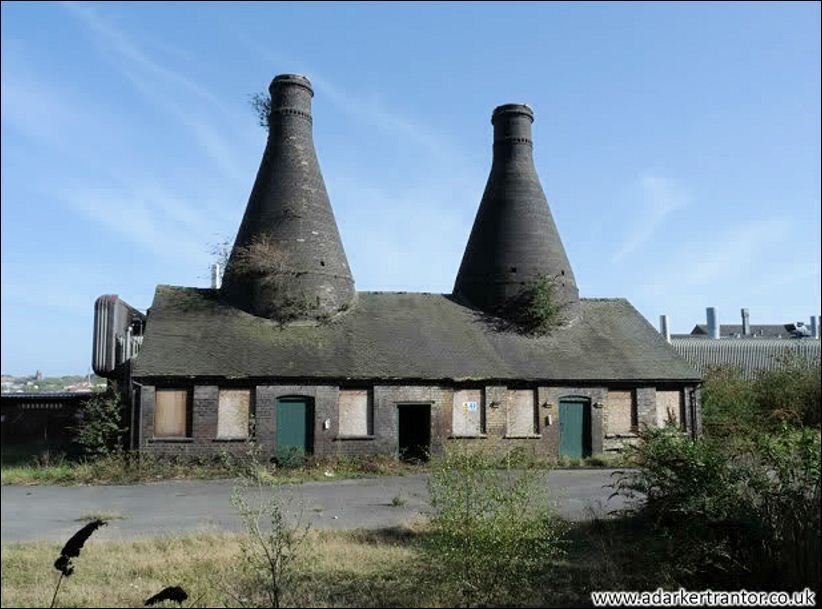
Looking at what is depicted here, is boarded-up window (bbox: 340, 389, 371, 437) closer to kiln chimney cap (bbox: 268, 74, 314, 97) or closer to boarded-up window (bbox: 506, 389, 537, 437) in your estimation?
boarded-up window (bbox: 506, 389, 537, 437)

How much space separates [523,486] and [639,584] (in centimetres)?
181

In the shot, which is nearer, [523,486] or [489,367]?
[523,486]

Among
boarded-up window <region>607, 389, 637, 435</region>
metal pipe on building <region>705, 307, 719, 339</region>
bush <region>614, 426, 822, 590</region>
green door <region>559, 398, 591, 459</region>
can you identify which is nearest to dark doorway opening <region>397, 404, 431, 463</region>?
green door <region>559, 398, 591, 459</region>

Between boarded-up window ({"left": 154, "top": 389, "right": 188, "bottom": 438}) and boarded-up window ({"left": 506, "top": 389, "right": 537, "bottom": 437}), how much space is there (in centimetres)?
984

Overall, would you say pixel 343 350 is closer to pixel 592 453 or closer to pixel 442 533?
pixel 592 453

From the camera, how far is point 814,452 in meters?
6.01

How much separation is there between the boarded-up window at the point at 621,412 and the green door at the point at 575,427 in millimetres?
831

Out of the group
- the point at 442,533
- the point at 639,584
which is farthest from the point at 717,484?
the point at 442,533

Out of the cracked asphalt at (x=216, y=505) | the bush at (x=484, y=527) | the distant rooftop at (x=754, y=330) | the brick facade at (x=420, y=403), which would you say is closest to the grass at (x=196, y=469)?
the brick facade at (x=420, y=403)

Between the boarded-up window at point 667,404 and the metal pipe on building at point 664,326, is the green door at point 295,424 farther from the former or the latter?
the metal pipe on building at point 664,326

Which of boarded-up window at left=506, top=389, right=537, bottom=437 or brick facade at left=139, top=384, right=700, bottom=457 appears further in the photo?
boarded-up window at left=506, top=389, right=537, bottom=437

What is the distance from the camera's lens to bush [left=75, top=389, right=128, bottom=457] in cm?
1825

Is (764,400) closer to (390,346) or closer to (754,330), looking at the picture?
(390,346)

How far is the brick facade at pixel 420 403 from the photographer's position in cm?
1886
